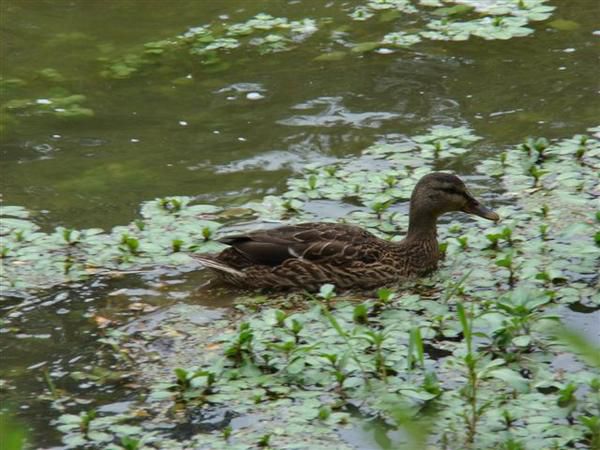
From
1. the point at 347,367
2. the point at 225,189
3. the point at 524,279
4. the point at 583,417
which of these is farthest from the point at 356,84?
the point at 583,417

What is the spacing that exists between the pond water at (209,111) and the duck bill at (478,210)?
1.05 metres

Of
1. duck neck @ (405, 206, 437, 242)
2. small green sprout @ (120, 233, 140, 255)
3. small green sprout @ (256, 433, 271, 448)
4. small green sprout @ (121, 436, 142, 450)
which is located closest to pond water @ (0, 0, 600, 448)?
small green sprout @ (120, 233, 140, 255)

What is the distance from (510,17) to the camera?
11656 mm

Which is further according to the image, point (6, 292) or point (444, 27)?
point (444, 27)

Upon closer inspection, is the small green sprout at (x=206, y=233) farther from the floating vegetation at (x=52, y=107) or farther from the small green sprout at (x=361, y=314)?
the floating vegetation at (x=52, y=107)

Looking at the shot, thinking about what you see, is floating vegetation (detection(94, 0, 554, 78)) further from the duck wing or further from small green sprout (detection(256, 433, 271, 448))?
small green sprout (detection(256, 433, 271, 448))

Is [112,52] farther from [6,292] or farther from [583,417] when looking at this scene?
[583,417]

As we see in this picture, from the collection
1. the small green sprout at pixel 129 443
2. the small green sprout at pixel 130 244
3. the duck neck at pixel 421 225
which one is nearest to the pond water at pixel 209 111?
the small green sprout at pixel 130 244

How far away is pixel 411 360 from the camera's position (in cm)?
557

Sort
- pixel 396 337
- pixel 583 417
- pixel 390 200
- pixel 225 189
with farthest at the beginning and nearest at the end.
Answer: pixel 225 189 → pixel 390 200 → pixel 396 337 → pixel 583 417

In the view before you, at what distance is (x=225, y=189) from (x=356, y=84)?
2443 millimetres

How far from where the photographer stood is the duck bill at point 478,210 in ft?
24.1

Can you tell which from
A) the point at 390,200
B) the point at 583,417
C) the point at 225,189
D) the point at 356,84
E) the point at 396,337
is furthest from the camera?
the point at 356,84

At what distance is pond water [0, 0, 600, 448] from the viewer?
7.18m
